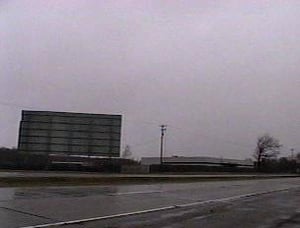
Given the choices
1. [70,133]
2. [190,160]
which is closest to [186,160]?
[190,160]

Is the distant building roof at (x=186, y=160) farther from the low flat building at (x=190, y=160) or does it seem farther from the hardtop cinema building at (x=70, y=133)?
the hardtop cinema building at (x=70, y=133)

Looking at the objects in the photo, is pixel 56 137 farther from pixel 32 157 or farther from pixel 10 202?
pixel 10 202

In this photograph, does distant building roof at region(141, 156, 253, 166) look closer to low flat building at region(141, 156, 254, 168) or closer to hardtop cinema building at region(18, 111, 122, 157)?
low flat building at region(141, 156, 254, 168)

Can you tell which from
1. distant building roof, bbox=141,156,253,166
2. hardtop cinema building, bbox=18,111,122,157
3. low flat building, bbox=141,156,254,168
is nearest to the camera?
hardtop cinema building, bbox=18,111,122,157

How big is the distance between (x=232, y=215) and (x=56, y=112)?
74.9 meters

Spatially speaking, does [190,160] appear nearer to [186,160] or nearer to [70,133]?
[186,160]

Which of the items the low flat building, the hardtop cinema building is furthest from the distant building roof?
the hardtop cinema building

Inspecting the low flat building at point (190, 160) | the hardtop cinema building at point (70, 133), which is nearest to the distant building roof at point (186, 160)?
the low flat building at point (190, 160)

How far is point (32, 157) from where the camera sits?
9044cm

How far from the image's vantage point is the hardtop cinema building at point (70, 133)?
87.4 metres

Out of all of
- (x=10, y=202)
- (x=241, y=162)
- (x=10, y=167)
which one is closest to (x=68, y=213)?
(x=10, y=202)

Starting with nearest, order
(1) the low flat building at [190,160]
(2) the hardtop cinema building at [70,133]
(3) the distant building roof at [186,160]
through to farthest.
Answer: (2) the hardtop cinema building at [70,133] < (1) the low flat building at [190,160] < (3) the distant building roof at [186,160]

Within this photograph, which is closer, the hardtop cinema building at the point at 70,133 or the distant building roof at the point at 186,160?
the hardtop cinema building at the point at 70,133

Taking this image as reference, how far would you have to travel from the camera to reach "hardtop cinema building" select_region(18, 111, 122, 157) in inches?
3440
